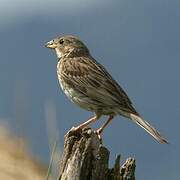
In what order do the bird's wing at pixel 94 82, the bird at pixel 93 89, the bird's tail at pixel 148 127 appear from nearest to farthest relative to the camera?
the bird's tail at pixel 148 127, the bird at pixel 93 89, the bird's wing at pixel 94 82

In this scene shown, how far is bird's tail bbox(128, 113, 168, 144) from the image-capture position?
7.20 metres

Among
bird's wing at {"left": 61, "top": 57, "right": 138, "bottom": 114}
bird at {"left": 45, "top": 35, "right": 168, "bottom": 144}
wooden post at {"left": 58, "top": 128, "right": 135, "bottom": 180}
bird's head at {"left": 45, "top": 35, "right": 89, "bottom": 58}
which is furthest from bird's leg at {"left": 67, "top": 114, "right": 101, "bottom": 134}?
bird's head at {"left": 45, "top": 35, "right": 89, "bottom": 58}

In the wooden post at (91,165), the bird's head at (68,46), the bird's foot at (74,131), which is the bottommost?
the wooden post at (91,165)

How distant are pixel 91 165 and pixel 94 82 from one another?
106 inches

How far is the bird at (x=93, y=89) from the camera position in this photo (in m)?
7.89

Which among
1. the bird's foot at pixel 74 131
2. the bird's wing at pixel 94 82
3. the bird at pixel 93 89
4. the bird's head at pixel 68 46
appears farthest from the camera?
the bird's head at pixel 68 46

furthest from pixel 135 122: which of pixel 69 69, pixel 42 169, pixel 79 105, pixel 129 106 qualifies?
pixel 42 169

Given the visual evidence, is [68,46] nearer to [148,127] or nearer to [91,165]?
[148,127]

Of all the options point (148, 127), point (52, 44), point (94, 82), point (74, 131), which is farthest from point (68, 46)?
point (74, 131)

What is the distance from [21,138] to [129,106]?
184 centimetres

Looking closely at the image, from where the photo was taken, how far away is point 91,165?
5812 mm

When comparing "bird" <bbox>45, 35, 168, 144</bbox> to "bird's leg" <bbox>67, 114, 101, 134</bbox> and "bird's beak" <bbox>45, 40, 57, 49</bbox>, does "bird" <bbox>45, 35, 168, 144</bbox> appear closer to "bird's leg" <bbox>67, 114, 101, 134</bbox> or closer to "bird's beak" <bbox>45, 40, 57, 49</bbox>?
"bird's leg" <bbox>67, 114, 101, 134</bbox>

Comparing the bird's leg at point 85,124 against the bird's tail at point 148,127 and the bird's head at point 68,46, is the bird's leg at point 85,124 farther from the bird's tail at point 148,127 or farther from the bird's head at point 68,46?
the bird's head at point 68,46

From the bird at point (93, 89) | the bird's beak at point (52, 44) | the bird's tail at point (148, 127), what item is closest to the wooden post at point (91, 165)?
the bird at point (93, 89)
